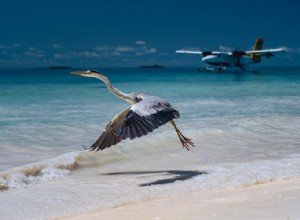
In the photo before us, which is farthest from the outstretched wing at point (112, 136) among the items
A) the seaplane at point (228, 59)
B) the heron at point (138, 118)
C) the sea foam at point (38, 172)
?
the seaplane at point (228, 59)

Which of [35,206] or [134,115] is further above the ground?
[134,115]

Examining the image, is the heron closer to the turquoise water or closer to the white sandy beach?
the turquoise water

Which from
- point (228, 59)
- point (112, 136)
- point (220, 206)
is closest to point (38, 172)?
point (112, 136)

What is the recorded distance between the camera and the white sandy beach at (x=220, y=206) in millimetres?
4426

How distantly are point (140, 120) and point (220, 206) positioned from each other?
4.74ft

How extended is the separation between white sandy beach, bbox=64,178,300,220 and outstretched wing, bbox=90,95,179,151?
0.83 metres

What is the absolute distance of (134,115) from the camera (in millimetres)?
5711

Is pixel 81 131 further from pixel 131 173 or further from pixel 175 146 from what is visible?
pixel 131 173

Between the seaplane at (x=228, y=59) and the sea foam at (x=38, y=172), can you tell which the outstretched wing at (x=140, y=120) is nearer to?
the sea foam at (x=38, y=172)

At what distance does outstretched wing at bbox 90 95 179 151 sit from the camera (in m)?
5.56

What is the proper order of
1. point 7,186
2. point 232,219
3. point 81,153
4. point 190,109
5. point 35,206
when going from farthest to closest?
point 190,109 → point 81,153 → point 7,186 → point 35,206 → point 232,219

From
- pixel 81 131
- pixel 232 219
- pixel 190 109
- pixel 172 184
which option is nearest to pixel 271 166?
pixel 172 184

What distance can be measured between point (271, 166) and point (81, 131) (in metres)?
A: 5.80

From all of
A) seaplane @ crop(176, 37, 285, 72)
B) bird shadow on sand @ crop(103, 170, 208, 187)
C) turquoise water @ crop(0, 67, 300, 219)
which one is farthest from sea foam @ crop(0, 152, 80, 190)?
seaplane @ crop(176, 37, 285, 72)
